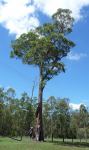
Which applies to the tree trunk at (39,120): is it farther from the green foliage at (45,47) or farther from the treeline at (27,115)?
the treeline at (27,115)

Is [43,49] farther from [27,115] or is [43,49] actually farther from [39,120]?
[27,115]

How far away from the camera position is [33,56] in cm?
4400

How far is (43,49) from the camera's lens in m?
42.8

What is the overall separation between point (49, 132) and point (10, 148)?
198 feet

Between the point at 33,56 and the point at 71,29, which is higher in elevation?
the point at 71,29

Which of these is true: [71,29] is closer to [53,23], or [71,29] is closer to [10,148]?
[53,23]

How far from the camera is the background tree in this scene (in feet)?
141

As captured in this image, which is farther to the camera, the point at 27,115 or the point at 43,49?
the point at 27,115

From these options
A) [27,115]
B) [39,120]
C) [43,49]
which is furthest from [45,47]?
[27,115]

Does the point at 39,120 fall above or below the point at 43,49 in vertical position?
below

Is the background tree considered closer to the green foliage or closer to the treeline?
the green foliage

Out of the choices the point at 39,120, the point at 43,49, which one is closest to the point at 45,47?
the point at 43,49

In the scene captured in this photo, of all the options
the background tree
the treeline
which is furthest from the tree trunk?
the treeline

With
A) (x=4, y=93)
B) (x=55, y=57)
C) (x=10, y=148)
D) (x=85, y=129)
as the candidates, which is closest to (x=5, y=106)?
(x=4, y=93)
